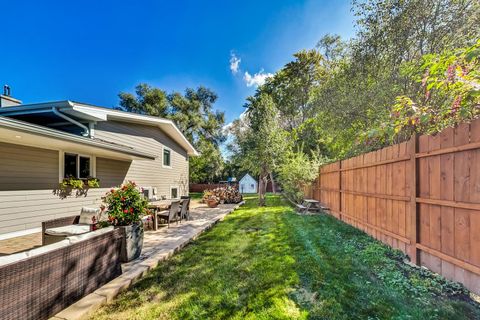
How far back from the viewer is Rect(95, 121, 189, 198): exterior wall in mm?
9305

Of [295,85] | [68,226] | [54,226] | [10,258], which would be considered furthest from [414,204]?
[295,85]

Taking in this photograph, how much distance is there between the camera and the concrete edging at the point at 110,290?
8.00 ft

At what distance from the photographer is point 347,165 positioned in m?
7.07

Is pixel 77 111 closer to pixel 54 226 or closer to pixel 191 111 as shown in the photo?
pixel 54 226

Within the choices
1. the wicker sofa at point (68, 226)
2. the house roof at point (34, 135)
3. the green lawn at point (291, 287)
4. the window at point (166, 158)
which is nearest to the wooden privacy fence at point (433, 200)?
the green lawn at point (291, 287)

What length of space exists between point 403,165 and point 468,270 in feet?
6.17

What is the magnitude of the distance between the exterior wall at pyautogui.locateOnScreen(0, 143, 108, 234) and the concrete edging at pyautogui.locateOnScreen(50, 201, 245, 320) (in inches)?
171

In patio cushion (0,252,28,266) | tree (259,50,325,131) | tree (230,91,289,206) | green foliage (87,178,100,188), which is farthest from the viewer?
tree (259,50,325,131)

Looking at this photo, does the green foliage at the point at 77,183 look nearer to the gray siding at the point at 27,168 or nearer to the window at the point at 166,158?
the gray siding at the point at 27,168

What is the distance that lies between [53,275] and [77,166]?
6.26 m

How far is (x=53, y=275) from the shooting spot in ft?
7.82

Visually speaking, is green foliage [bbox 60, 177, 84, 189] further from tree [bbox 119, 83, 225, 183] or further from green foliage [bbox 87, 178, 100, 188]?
tree [bbox 119, 83, 225, 183]

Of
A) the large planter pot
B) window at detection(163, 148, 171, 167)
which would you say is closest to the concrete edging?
the large planter pot

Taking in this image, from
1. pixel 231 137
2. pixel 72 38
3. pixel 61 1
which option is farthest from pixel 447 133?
pixel 231 137
